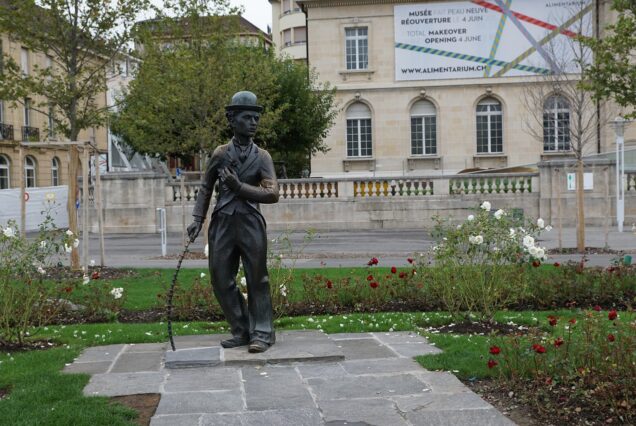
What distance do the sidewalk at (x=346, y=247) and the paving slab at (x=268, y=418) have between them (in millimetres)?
8354

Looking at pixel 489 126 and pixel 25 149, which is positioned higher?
pixel 489 126

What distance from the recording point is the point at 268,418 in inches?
202

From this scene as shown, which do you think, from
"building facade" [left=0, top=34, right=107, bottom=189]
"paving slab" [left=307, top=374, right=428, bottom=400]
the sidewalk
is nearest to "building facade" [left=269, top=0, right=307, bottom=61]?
"building facade" [left=0, top=34, right=107, bottom=189]

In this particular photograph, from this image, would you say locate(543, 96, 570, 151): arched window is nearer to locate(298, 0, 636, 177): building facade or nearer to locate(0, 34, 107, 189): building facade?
locate(298, 0, 636, 177): building facade

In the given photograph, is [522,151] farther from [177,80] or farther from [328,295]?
[328,295]

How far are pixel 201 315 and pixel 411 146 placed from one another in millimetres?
30196

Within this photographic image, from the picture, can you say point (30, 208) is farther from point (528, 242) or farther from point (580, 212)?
point (528, 242)

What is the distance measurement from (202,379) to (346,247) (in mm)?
14421

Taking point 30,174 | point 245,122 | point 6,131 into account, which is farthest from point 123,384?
point 30,174

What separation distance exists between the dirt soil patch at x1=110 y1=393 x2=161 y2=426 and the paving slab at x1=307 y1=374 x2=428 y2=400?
1195 millimetres

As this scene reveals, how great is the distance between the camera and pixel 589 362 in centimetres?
546

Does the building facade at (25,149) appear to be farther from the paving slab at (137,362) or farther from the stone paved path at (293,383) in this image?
the stone paved path at (293,383)

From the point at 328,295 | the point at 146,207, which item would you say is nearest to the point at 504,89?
the point at 146,207

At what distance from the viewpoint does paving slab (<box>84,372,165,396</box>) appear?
5875 mm
